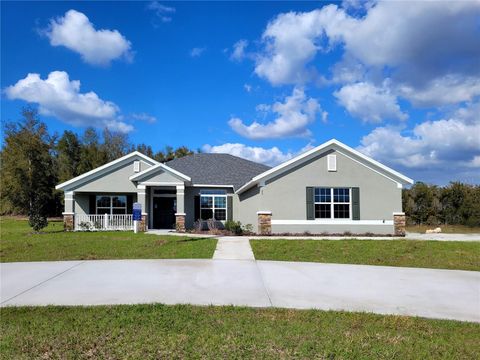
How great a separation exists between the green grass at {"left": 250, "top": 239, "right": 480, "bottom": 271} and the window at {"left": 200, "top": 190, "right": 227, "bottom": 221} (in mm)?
10185

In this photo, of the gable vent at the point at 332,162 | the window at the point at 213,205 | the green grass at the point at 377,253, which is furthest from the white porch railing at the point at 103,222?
the gable vent at the point at 332,162

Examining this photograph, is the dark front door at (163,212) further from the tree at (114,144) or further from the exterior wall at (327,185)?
the tree at (114,144)

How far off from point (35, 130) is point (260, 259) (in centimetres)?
4006

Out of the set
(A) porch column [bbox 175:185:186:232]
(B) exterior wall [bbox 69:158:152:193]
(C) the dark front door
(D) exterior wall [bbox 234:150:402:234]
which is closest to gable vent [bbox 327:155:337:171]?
(D) exterior wall [bbox 234:150:402:234]

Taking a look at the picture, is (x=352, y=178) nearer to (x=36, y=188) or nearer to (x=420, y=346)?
(x=420, y=346)

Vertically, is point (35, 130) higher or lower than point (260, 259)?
higher

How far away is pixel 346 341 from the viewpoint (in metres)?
4.88

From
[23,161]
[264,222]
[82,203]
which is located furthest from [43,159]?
[264,222]

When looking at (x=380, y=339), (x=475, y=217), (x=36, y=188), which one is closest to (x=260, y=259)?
(x=380, y=339)

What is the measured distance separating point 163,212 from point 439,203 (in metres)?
20.3

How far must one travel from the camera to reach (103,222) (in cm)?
2422

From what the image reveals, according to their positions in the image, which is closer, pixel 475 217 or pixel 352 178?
pixel 352 178

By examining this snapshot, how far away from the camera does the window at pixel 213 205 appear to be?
82.1ft

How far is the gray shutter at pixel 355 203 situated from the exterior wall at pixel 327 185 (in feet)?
0.65
